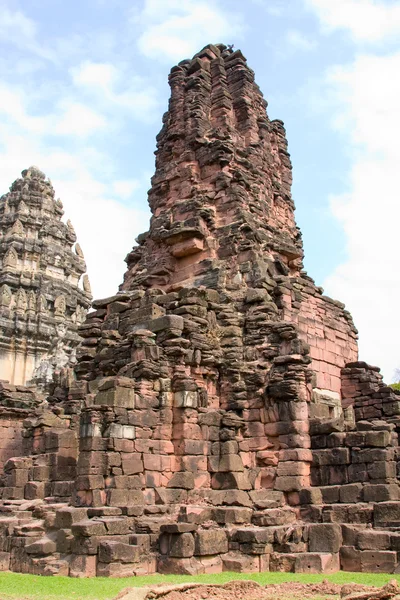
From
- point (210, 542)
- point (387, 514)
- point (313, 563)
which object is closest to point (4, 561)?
point (210, 542)

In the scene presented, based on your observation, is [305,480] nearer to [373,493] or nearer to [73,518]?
[373,493]

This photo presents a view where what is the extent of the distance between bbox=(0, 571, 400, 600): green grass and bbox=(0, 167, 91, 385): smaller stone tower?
26.7 metres

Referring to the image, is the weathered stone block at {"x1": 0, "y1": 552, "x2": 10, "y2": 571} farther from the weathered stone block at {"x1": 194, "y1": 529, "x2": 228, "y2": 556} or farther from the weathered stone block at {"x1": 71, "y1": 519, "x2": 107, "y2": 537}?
the weathered stone block at {"x1": 194, "y1": 529, "x2": 228, "y2": 556}

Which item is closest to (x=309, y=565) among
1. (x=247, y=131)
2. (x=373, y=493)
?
(x=373, y=493)

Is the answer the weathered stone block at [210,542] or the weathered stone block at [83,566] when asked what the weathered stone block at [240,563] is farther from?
the weathered stone block at [83,566]

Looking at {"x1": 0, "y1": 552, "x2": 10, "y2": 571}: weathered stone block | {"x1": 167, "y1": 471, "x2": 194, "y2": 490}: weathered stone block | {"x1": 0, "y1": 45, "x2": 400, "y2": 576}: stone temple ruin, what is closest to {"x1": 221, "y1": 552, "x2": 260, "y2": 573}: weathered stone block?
{"x1": 0, "y1": 45, "x2": 400, "y2": 576}: stone temple ruin

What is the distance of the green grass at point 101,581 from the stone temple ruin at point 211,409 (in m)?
0.34

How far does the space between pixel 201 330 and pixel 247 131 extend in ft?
24.3

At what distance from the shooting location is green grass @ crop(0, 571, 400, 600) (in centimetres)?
845

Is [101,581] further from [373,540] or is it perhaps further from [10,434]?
[10,434]

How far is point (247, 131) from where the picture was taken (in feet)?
62.4

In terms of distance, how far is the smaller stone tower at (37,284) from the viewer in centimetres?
3781

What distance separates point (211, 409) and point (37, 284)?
29.3 meters

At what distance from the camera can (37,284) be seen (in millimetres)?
40594
